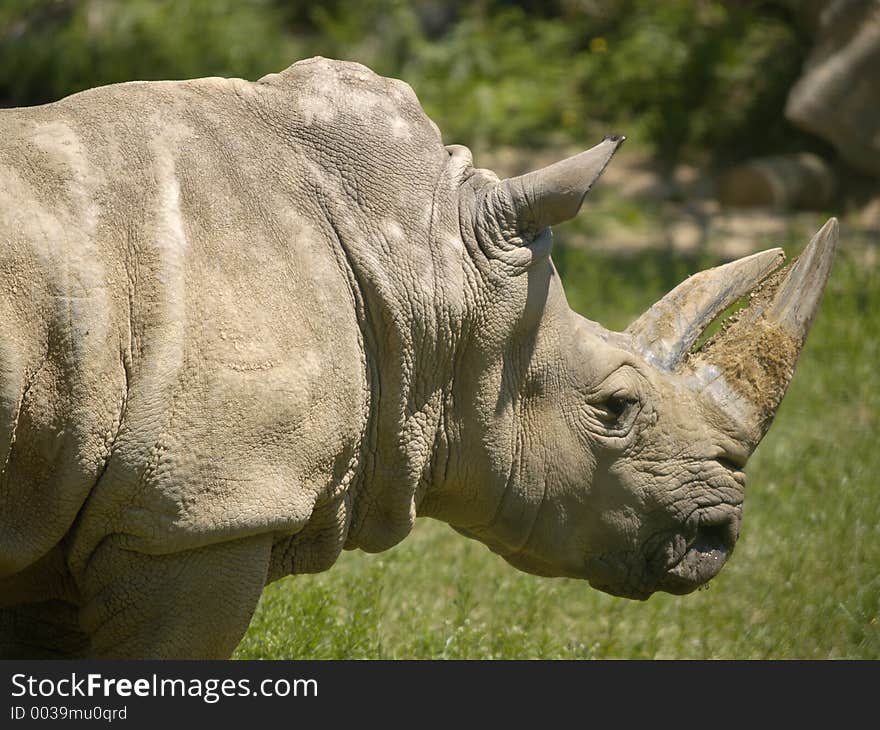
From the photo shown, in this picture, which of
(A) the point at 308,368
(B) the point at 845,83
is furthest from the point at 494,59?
(A) the point at 308,368

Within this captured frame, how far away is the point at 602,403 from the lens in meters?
3.82

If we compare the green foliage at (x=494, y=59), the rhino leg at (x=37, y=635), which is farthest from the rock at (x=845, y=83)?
the rhino leg at (x=37, y=635)

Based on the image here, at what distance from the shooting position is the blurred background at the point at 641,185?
17.9ft

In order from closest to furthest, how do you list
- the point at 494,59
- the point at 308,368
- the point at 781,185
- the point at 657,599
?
the point at 308,368 < the point at 657,599 < the point at 781,185 < the point at 494,59

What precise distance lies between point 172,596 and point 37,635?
76 cm

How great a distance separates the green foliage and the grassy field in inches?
206

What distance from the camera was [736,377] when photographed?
399cm

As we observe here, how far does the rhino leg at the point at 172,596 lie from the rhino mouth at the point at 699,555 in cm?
124

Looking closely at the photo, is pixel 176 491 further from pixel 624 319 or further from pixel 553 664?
pixel 624 319

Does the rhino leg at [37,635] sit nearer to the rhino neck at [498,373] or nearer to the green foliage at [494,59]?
the rhino neck at [498,373]

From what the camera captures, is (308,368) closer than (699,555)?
Yes

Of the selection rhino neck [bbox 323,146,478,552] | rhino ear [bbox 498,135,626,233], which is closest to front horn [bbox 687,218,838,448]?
rhino ear [bbox 498,135,626,233]

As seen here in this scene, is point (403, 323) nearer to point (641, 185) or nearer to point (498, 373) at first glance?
point (498, 373)

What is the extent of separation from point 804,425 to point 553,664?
4187 millimetres
